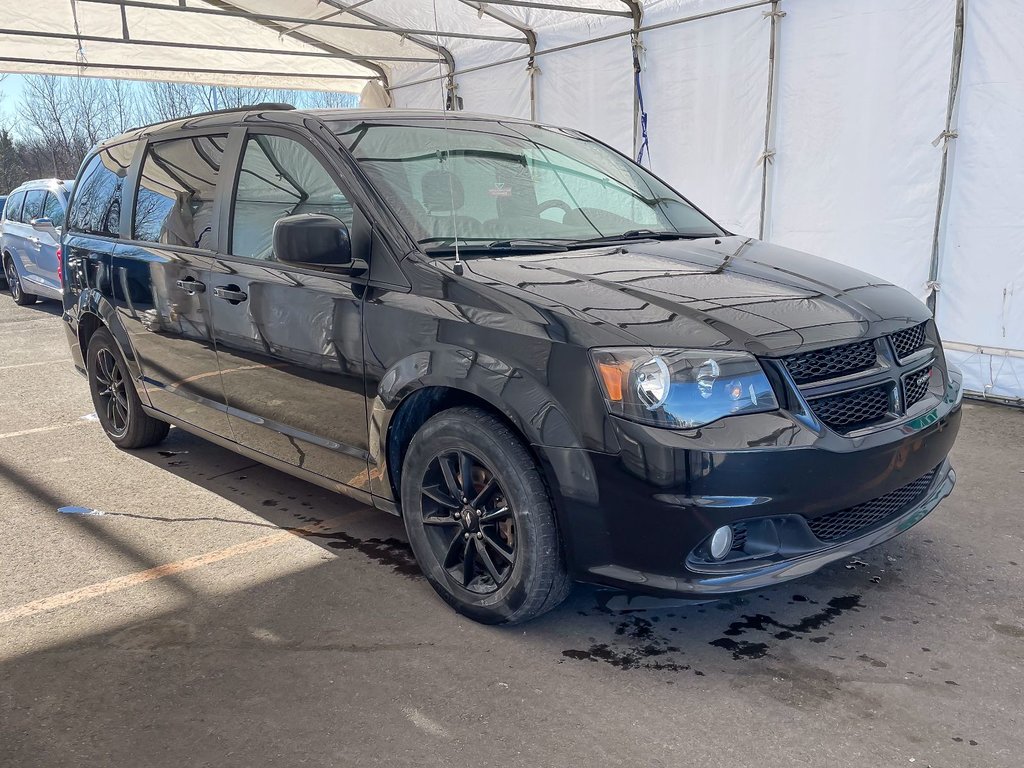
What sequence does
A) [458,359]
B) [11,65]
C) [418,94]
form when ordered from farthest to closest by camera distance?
[418,94] → [11,65] → [458,359]

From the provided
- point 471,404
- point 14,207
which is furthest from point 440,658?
point 14,207

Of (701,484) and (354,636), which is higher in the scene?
(701,484)

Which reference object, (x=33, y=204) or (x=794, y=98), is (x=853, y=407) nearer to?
(x=794, y=98)

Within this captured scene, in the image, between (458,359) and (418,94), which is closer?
(458,359)

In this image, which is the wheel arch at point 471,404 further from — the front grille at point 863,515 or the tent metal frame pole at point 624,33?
the tent metal frame pole at point 624,33

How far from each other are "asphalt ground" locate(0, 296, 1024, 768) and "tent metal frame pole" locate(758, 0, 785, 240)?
12.8ft

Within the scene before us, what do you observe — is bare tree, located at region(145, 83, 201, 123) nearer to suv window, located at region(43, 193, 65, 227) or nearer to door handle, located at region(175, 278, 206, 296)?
suv window, located at region(43, 193, 65, 227)

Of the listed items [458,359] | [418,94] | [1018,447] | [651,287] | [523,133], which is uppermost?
[418,94]

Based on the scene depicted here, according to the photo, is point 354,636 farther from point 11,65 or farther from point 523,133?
point 11,65

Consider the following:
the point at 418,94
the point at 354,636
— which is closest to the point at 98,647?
the point at 354,636

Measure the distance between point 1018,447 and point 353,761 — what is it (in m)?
4.32

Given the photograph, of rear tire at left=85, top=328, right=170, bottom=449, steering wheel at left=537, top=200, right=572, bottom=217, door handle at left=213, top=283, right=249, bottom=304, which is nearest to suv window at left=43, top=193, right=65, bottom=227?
rear tire at left=85, top=328, right=170, bottom=449

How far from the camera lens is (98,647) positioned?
293cm

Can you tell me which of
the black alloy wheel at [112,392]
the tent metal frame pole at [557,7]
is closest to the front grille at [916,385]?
the black alloy wheel at [112,392]
